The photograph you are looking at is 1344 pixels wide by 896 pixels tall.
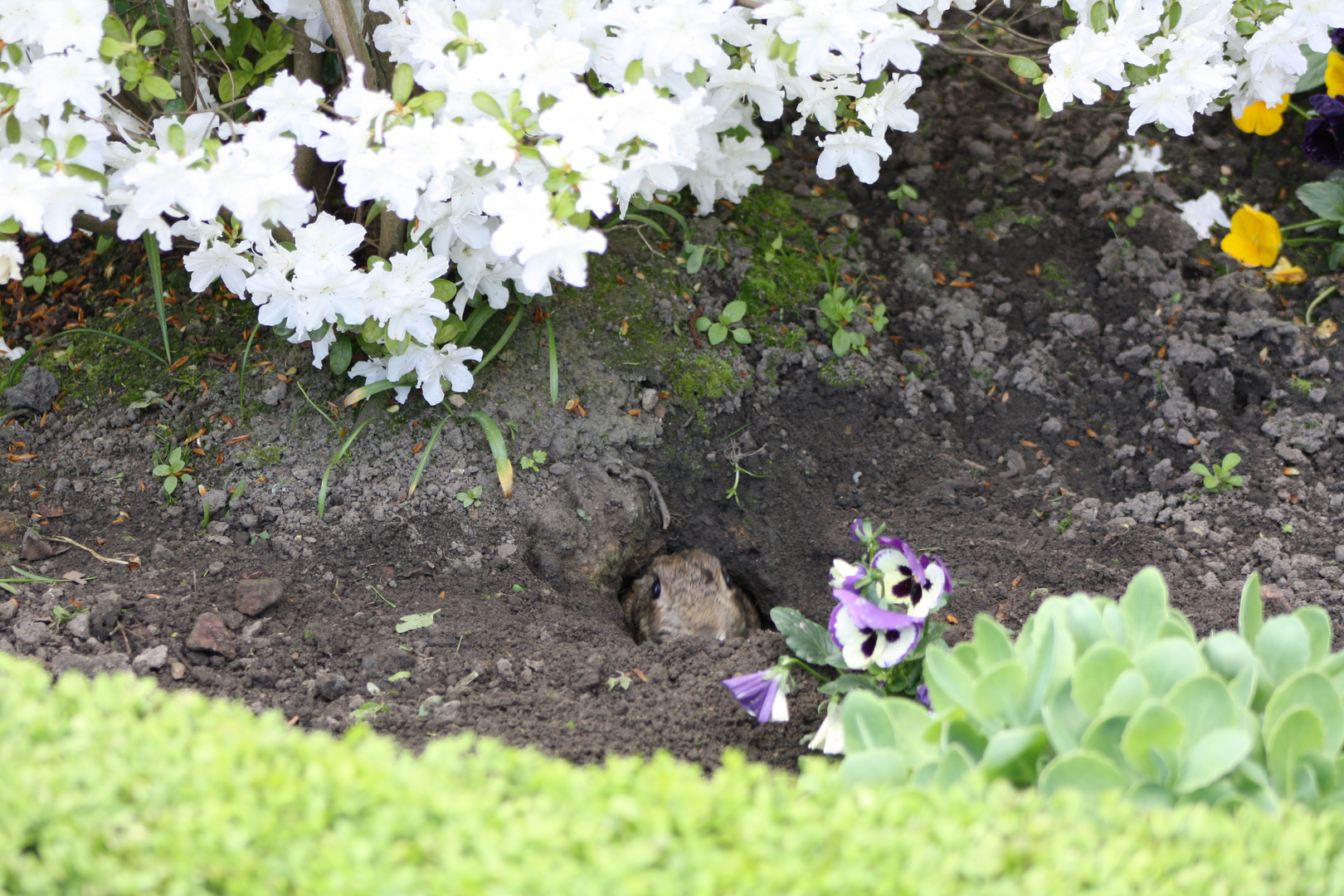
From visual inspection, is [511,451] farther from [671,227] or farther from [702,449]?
[671,227]

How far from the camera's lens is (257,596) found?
2656mm

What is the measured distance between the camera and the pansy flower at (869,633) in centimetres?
211

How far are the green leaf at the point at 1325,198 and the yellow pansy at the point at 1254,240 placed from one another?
16 centimetres

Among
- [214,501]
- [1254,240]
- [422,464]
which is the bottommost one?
[214,501]

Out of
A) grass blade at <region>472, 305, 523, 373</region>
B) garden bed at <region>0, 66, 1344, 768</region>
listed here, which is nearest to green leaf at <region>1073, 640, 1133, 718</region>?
garden bed at <region>0, 66, 1344, 768</region>

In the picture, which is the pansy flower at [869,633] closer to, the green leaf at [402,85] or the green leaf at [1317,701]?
the green leaf at [1317,701]

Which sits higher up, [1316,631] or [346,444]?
[346,444]

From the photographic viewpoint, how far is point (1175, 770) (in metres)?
1.55

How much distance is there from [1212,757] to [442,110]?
2012mm

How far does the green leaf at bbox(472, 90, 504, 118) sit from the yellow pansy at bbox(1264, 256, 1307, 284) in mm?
3374

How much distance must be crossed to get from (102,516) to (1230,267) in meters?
4.37

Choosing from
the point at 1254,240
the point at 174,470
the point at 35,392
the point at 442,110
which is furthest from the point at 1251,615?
the point at 35,392

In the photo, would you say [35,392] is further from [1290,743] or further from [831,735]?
[1290,743]

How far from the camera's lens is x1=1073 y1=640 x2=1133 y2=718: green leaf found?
1594mm
